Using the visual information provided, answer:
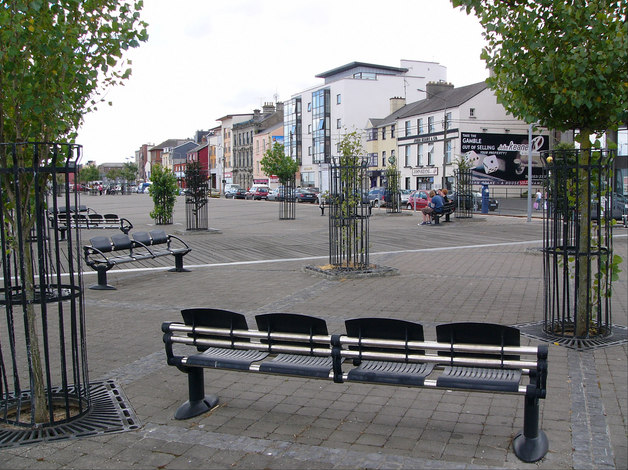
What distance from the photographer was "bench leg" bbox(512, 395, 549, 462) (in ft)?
12.2

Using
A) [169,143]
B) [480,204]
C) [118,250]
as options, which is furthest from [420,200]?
[169,143]

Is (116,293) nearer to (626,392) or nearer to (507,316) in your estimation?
(507,316)

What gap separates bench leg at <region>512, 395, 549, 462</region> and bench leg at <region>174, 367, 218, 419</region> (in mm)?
2323

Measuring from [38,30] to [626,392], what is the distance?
529 cm

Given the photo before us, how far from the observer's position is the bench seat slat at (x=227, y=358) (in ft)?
14.5

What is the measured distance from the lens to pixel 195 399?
15.3ft

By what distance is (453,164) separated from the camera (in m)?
49.2

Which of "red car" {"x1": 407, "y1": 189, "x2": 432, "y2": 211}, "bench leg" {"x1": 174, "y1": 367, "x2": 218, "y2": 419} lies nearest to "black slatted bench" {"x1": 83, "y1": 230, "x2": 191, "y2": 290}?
"bench leg" {"x1": 174, "y1": 367, "x2": 218, "y2": 419}

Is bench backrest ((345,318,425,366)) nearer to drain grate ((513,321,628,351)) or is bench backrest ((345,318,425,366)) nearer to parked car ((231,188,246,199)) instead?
drain grate ((513,321,628,351))

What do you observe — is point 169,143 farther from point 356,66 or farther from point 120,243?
point 120,243

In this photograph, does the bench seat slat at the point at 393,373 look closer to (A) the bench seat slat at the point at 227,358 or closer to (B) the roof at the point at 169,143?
(A) the bench seat slat at the point at 227,358

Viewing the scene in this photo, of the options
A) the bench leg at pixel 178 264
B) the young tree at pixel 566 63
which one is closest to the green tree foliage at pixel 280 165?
the bench leg at pixel 178 264

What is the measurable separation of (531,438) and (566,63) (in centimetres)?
395

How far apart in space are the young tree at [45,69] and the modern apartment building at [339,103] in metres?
59.2
